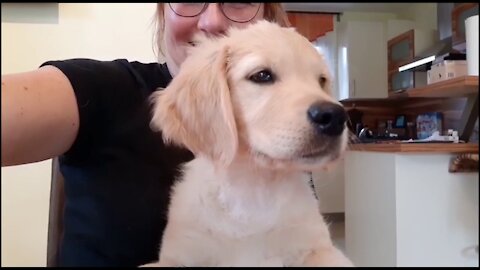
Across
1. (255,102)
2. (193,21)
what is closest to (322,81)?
(255,102)

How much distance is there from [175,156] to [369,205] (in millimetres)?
255

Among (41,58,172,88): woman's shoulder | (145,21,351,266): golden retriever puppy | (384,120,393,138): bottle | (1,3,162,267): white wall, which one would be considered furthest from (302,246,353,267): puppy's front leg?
(41,58,172,88): woman's shoulder

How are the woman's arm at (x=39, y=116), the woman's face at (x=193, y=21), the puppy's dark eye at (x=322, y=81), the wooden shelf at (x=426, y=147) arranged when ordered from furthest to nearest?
the puppy's dark eye at (x=322, y=81)
the woman's face at (x=193, y=21)
the woman's arm at (x=39, y=116)
the wooden shelf at (x=426, y=147)

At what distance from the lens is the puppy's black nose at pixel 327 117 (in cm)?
46

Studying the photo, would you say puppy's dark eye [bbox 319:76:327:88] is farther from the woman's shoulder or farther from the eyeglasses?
the woman's shoulder

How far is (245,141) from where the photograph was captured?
25.0 inches

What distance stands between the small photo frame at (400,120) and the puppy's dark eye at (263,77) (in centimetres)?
36

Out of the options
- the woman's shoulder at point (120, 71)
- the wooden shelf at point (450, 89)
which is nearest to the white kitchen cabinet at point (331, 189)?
the wooden shelf at point (450, 89)

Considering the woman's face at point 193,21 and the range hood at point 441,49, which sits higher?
the woman's face at point 193,21

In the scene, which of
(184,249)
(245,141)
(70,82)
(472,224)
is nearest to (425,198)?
(472,224)

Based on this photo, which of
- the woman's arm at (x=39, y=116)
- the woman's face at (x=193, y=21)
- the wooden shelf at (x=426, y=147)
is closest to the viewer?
the wooden shelf at (x=426, y=147)

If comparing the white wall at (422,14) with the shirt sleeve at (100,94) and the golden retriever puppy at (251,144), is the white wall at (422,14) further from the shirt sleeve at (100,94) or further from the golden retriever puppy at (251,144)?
the shirt sleeve at (100,94)

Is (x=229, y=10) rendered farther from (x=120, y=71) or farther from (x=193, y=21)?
(x=120, y=71)

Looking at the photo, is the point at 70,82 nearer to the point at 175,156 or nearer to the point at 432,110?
the point at 175,156
